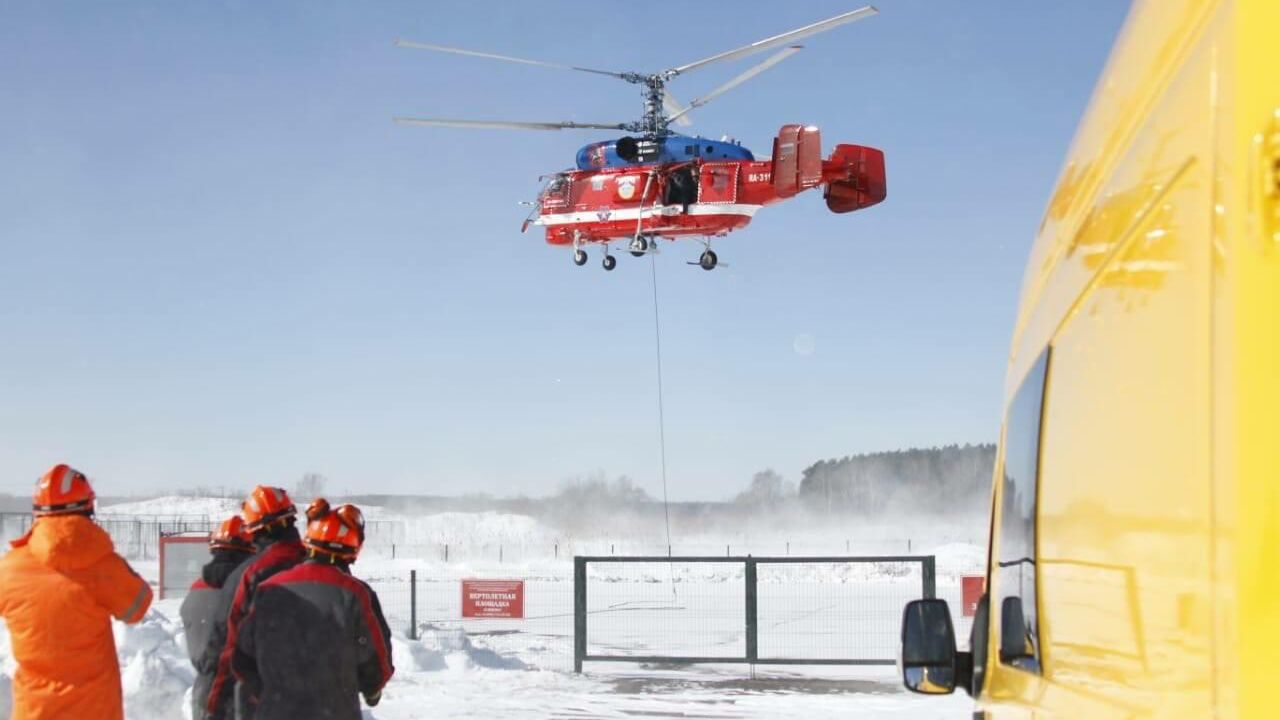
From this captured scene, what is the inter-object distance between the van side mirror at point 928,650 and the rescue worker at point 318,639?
2.67m

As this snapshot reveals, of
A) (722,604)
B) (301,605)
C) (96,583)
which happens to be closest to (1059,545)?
(301,605)

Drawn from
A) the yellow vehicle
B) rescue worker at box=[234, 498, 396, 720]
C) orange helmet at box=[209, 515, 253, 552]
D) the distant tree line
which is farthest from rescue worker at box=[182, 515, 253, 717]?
the distant tree line

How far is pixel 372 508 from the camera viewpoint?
8438 centimetres

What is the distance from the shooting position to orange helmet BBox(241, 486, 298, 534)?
720 cm

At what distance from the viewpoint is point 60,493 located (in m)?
5.85

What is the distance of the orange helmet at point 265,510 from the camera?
7.20 meters

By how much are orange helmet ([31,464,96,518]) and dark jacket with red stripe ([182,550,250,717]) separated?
1286 millimetres

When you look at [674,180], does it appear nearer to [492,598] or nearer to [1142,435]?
[492,598]

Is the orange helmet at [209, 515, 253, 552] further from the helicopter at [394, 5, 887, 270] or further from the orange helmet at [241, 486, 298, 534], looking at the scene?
the helicopter at [394, 5, 887, 270]

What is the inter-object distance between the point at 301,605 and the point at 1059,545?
390 centimetres

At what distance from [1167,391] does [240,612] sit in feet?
18.1

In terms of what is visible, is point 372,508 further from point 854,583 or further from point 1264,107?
point 1264,107

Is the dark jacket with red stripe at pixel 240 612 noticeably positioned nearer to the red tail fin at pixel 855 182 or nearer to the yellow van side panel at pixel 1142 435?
the yellow van side panel at pixel 1142 435

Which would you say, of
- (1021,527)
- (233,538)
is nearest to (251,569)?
(233,538)
